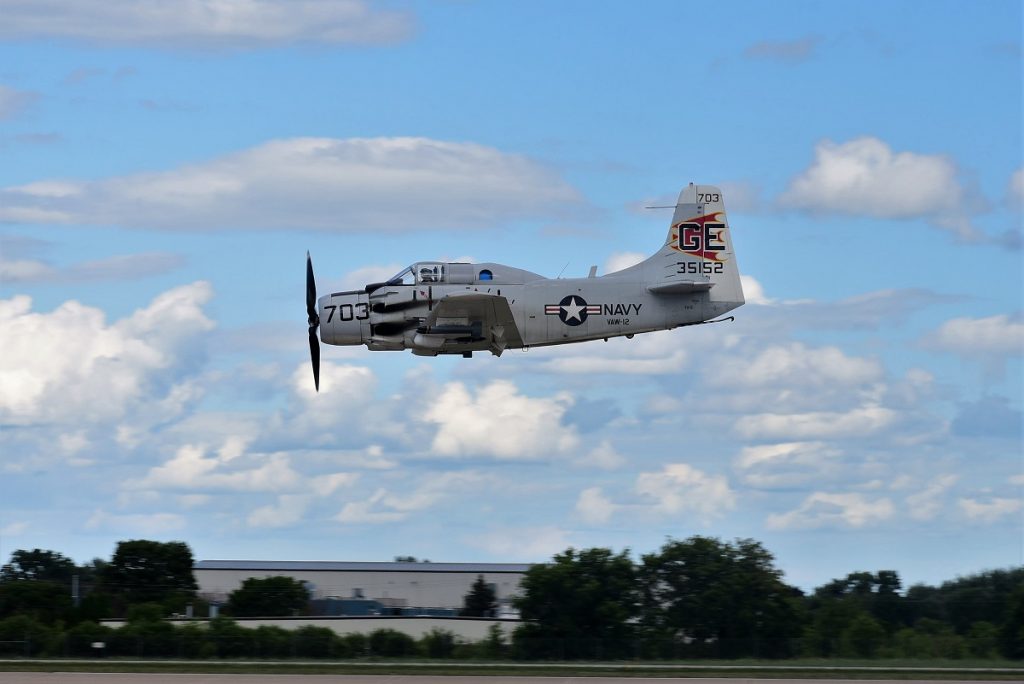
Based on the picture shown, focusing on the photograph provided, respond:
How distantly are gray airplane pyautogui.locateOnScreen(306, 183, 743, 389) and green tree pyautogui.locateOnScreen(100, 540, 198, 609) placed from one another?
139 ft

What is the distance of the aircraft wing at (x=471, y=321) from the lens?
41.3m

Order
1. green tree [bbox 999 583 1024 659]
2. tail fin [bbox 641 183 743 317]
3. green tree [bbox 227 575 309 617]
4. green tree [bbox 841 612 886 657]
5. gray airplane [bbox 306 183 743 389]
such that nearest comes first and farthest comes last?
1. gray airplane [bbox 306 183 743 389]
2. tail fin [bbox 641 183 743 317]
3. green tree [bbox 841 612 886 657]
4. green tree [bbox 999 583 1024 659]
5. green tree [bbox 227 575 309 617]

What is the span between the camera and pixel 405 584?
79.9 meters

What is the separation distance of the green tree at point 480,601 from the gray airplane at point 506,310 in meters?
30.0

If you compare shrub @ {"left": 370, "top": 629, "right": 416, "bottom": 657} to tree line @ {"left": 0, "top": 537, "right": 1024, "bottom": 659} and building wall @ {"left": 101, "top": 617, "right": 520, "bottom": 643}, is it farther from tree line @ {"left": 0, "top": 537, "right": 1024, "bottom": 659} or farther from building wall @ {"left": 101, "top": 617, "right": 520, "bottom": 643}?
building wall @ {"left": 101, "top": 617, "right": 520, "bottom": 643}

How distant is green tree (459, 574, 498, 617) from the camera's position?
236ft

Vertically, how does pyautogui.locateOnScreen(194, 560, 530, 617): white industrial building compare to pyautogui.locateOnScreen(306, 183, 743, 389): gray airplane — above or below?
below

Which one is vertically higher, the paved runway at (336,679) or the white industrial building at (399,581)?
the white industrial building at (399,581)

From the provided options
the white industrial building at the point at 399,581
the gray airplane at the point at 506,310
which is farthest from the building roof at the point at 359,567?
the gray airplane at the point at 506,310

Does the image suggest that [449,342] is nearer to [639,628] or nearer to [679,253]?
[679,253]

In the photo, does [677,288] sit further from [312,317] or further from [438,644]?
[438,644]

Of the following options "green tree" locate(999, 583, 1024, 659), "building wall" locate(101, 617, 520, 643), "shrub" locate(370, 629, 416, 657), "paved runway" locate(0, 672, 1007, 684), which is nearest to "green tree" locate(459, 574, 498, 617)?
"building wall" locate(101, 617, 520, 643)

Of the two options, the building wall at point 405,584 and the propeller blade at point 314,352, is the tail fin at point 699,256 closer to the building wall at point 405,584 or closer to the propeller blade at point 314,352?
the propeller blade at point 314,352

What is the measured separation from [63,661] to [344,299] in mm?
19209
